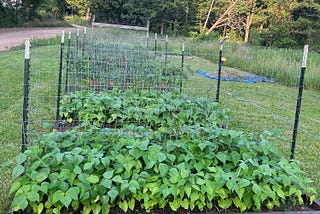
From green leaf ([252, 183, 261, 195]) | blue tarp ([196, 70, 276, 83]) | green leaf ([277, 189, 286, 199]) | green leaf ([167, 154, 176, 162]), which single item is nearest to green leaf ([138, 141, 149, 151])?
green leaf ([167, 154, 176, 162])

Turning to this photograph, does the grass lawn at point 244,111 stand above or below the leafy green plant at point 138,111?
below

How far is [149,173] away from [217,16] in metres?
22.3

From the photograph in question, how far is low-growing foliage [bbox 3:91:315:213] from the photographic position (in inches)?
80.7

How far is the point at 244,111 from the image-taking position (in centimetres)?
562

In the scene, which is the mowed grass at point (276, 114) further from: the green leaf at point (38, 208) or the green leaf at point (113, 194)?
the green leaf at point (38, 208)

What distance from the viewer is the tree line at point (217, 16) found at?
2136 cm

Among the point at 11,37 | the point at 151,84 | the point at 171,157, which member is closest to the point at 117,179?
the point at 171,157

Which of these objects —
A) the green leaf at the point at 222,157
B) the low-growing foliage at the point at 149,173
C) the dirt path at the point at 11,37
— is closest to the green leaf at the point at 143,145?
the low-growing foliage at the point at 149,173

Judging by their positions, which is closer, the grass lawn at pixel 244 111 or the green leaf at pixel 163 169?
the green leaf at pixel 163 169

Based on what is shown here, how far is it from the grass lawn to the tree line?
43.1 feet

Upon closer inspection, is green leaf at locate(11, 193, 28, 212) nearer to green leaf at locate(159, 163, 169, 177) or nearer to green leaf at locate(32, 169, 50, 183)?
green leaf at locate(32, 169, 50, 183)

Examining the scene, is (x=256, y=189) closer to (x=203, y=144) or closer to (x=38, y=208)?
(x=203, y=144)

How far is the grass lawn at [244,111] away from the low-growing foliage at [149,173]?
0.34 metres

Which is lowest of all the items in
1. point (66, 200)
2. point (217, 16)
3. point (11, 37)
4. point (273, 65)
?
point (66, 200)
